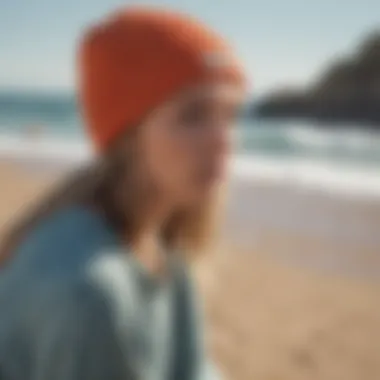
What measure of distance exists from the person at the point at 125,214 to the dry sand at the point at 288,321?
2.77 feet

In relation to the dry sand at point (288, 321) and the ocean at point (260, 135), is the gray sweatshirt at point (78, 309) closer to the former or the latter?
the dry sand at point (288, 321)

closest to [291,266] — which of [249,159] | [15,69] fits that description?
[15,69]

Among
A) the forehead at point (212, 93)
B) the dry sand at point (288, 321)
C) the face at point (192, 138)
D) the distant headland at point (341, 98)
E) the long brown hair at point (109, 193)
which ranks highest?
the forehead at point (212, 93)

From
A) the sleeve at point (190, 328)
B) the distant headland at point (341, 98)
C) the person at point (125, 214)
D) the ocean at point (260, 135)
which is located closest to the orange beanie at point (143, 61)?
the person at point (125, 214)

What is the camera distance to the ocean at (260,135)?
597 centimetres

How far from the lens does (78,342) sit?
47 cm

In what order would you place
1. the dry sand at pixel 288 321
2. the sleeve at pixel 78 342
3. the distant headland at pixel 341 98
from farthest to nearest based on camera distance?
1. the distant headland at pixel 341 98
2. the dry sand at pixel 288 321
3. the sleeve at pixel 78 342

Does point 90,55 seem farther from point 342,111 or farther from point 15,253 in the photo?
point 342,111

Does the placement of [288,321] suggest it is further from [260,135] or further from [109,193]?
[260,135]

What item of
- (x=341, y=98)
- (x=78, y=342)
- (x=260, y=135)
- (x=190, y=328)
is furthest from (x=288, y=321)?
(x=341, y=98)

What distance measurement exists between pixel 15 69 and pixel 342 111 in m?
5.52

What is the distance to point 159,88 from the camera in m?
0.52

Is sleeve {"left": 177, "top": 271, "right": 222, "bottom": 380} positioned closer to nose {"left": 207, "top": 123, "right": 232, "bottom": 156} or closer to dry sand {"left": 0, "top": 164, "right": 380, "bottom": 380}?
nose {"left": 207, "top": 123, "right": 232, "bottom": 156}

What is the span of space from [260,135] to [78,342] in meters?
6.93
